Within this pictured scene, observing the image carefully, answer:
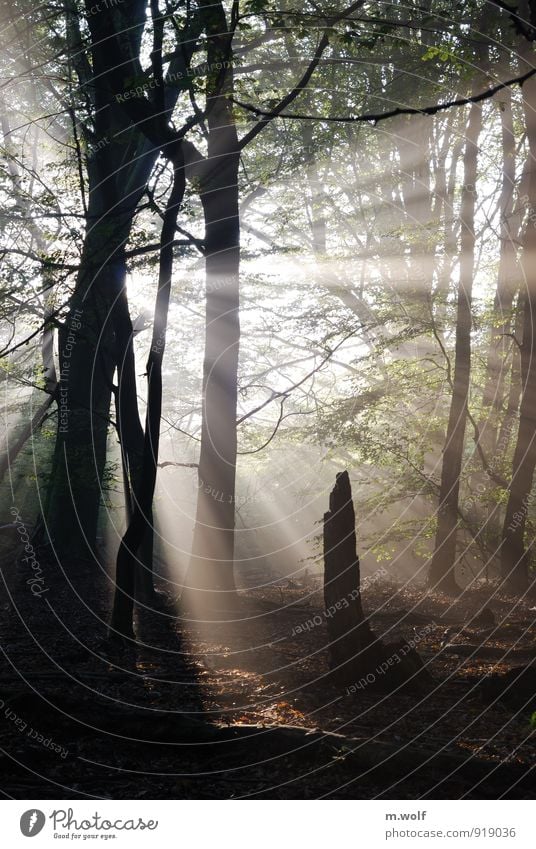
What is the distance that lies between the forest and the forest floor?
3 cm

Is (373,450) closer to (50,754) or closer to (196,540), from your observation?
(196,540)

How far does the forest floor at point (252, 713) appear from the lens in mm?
5543

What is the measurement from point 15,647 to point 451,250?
13.5 m

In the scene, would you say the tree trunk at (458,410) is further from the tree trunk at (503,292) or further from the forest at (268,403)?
the tree trunk at (503,292)

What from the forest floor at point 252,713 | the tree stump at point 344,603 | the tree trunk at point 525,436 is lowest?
the forest floor at point 252,713

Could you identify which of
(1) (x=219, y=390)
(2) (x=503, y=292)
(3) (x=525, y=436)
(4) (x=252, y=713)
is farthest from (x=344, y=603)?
(2) (x=503, y=292)

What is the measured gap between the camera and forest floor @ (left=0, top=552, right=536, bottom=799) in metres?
5.54

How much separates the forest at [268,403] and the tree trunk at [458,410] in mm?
80

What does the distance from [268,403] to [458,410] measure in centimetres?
432

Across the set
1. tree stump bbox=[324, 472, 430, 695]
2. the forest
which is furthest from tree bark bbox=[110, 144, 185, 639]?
tree stump bbox=[324, 472, 430, 695]

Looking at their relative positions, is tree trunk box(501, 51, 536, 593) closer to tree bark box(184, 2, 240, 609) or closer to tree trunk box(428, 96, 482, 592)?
tree trunk box(428, 96, 482, 592)

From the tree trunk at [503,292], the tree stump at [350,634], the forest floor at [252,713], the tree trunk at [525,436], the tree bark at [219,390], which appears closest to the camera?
the forest floor at [252,713]

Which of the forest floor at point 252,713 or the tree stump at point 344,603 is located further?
the tree stump at point 344,603

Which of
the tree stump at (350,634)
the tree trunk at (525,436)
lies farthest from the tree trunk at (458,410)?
the tree stump at (350,634)
